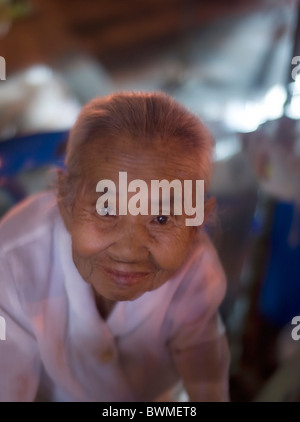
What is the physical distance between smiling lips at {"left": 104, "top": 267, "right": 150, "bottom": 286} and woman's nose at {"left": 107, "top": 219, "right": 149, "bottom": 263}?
2cm

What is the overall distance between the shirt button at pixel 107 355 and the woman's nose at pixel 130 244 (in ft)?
0.47

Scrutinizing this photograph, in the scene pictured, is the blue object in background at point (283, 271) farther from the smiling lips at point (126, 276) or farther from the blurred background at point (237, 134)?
the smiling lips at point (126, 276)

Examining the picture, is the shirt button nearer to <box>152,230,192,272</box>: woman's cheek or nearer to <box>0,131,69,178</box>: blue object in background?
<box>152,230,192,272</box>: woman's cheek

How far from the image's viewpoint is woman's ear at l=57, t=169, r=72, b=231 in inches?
24.2

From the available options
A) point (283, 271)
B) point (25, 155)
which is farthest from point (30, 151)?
point (283, 271)

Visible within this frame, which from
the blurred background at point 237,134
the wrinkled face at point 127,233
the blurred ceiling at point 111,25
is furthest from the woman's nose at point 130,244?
the blurred ceiling at point 111,25

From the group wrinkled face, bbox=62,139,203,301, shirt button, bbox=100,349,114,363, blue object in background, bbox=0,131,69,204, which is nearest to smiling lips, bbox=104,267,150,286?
wrinkled face, bbox=62,139,203,301

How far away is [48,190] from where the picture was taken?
2.25 ft

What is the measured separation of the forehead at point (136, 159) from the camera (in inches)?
22.4

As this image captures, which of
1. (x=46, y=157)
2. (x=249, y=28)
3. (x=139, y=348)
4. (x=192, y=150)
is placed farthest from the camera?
(x=249, y=28)

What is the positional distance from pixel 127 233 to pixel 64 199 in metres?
0.09
